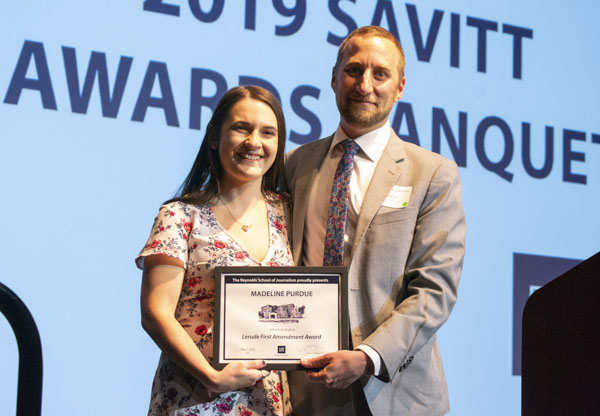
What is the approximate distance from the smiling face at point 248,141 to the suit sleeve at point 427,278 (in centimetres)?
47

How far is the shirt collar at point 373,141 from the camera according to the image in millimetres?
2404

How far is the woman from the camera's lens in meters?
1.98

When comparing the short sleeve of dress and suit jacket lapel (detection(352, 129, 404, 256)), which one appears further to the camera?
suit jacket lapel (detection(352, 129, 404, 256))

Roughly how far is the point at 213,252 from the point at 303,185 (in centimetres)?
43

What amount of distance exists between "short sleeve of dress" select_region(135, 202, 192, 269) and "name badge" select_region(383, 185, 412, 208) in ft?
1.85

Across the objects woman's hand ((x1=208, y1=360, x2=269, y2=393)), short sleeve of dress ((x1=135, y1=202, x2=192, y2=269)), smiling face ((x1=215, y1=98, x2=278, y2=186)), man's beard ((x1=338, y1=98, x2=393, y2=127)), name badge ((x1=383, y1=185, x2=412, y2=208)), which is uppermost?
man's beard ((x1=338, y1=98, x2=393, y2=127))

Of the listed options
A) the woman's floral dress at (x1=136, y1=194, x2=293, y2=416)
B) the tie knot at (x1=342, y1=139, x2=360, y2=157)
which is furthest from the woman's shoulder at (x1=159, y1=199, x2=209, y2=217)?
the tie knot at (x1=342, y1=139, x2=360, y2=157)

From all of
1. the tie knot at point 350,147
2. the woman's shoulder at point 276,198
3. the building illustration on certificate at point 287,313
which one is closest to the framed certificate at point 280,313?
the building illustration on certificate at point 287,313

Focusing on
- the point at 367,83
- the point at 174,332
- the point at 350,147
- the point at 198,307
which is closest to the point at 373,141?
the point at 350,147

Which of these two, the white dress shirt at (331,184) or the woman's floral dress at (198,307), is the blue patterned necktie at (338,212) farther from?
the woman's floral dress at (198,307)

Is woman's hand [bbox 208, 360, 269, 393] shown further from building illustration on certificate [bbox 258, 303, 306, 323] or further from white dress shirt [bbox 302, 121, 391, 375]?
white dress shirt [bbox 302, 121, 391, 375]

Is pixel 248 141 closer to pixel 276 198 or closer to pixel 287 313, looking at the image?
pixel 276 198

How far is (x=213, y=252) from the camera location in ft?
6.81

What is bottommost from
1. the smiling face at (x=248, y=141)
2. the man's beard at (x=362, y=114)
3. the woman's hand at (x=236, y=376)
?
the woman's hand at (x=236, y=376)
